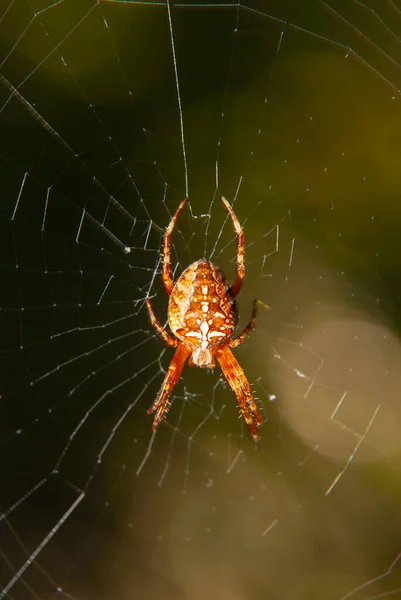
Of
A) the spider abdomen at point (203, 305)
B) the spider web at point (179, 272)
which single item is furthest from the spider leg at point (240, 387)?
the spider web at point (179, 272)

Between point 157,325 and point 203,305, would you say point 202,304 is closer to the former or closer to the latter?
point 203,305

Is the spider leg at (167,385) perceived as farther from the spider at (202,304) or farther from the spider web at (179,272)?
the spider web at (179,272)

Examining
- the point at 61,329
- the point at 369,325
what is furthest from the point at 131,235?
the point at 369,325

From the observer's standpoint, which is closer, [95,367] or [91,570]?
[95,367]

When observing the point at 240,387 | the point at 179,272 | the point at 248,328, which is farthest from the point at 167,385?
the point at 179,272

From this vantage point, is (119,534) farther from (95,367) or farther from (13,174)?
(13,174)

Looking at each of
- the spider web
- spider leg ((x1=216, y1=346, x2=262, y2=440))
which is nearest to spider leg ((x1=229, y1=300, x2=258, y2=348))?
spider leg ((x1=216, y1=346, x2=262, y2=440))
